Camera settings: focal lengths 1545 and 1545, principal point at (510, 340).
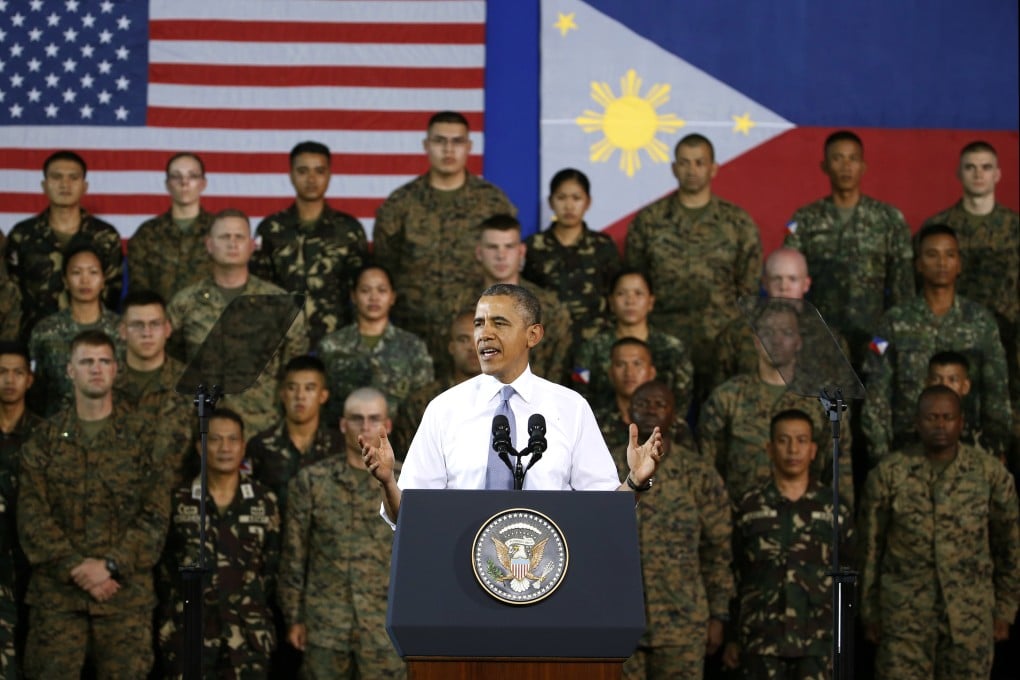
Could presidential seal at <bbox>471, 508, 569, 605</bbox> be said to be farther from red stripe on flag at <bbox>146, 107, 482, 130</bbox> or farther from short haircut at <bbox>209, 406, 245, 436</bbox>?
red stripe on flag at <bbox>146, 107, 482, 130</bbox>

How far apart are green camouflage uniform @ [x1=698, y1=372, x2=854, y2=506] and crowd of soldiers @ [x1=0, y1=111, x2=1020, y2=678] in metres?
0.01

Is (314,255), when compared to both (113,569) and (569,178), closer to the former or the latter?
(569,178)

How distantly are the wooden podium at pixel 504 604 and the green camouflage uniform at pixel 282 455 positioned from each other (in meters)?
3.64

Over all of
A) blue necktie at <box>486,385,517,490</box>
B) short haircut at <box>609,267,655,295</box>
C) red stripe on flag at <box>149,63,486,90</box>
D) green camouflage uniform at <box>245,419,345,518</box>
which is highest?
red stripe on flag at <box>149,63,486,90</box>

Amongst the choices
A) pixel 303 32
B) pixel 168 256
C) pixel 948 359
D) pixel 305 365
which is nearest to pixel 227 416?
pixel 305 365

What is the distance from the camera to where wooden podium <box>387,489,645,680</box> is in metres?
3.07

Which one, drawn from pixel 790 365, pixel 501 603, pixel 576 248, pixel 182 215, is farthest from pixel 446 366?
pixel 501 603

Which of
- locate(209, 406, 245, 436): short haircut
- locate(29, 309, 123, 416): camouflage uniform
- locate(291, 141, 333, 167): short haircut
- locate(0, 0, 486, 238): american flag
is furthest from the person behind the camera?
locate(0, 0, 486, 238): american flag

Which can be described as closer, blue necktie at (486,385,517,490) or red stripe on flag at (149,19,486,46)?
blue necktie at (486,385,517,490)

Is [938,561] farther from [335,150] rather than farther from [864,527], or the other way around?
[335,150]

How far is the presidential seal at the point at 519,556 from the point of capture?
3.09 meters

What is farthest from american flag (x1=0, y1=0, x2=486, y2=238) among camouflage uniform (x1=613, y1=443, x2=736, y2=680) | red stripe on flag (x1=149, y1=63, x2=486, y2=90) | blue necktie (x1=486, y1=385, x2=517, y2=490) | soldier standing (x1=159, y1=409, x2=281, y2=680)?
blue necktie (x1=486, y1=385, x2=517, y2=490)

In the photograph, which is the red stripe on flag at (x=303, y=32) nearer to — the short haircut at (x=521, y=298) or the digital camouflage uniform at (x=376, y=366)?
the digital camouflage uniform at (x=376, y=366)

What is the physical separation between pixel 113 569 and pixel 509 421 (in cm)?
321
